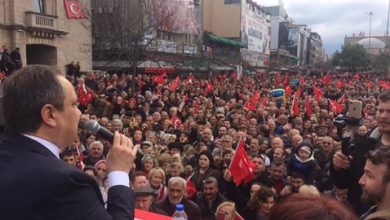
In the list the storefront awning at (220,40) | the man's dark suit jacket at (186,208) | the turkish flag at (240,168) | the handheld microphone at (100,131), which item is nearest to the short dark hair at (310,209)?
the handheld microphone at (100,131)

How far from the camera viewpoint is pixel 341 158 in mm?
3434

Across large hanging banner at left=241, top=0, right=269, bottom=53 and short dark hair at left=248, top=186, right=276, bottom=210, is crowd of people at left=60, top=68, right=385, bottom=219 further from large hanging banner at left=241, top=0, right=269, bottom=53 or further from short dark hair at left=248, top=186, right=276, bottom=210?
large hanging banner at left=241, top=0, right=269, bottom=53

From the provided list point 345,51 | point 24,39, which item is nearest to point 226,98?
point 24,39

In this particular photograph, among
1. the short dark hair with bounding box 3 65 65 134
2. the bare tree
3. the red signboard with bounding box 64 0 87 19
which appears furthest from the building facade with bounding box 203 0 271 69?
the short dark hair with bounding box 3 65 65 134

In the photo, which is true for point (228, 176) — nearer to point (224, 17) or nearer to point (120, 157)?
point (120, 157)

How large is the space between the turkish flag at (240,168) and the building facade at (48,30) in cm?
1495

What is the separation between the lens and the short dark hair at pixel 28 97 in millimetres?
1659

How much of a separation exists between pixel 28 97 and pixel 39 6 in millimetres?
22495

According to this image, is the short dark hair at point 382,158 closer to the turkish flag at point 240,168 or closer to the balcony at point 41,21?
the turkish flag at point 240,168

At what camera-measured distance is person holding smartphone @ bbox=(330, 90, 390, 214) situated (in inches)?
127

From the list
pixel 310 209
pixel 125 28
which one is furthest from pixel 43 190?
pixel 125 28

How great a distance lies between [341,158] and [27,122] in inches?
101

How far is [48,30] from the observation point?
21750 mm

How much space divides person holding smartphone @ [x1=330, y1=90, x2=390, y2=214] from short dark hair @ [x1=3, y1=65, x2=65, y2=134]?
246cm
